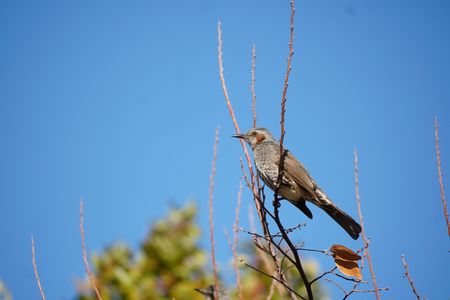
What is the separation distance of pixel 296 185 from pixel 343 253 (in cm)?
180

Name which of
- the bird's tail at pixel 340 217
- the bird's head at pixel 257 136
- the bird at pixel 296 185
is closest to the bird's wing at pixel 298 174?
the bird at pixel 296 185

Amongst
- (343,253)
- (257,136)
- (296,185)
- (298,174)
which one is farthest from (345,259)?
(257,136)

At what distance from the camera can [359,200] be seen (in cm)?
323

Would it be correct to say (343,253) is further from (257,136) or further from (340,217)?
(257,136)

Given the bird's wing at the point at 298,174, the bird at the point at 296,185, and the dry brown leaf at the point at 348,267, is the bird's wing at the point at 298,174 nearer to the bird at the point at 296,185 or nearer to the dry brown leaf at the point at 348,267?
the bird at the point at 296,185

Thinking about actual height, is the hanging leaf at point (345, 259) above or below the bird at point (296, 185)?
below

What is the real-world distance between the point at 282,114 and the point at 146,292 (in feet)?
17.1

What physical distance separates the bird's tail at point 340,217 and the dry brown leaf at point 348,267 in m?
1.45

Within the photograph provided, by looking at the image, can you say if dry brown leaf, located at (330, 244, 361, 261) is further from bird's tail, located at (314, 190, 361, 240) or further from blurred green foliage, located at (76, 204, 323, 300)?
blurred green foliage, located at (76, 204, 323, 300)

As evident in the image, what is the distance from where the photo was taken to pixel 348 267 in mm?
3391

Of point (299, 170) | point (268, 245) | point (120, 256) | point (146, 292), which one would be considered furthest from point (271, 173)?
point (120, 256)

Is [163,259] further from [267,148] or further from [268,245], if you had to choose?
[268,245]

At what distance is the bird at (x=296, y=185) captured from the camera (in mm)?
4889

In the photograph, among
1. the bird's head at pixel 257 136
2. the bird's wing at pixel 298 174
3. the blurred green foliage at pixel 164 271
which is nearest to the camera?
the bird's wing at pixel 298 174
